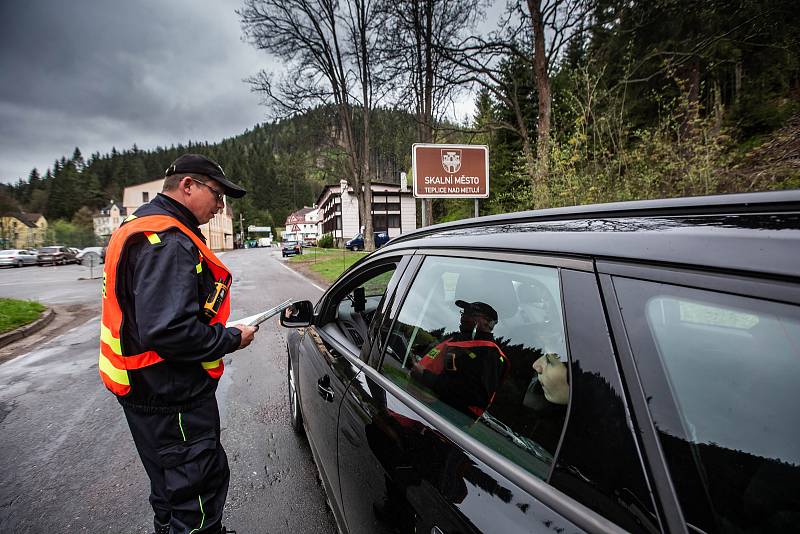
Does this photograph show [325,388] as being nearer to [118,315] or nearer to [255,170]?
[118,315]

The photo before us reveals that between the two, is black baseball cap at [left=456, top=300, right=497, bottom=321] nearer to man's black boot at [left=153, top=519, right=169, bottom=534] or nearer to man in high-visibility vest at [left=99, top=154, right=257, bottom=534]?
man in high-visibility vest at [left=99, top=154, right=257, bottom=534]

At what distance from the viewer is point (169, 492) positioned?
1.67 metres

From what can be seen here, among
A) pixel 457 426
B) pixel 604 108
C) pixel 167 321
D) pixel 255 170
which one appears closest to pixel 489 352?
pixel 457 426

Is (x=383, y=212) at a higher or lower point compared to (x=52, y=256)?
higher

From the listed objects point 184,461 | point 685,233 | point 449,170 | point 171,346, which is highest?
point 449,170

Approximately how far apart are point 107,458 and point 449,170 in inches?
294

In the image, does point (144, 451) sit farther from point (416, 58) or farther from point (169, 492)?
point (416, 58)

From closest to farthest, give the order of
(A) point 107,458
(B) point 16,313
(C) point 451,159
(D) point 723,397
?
1. (D) point 723,397
2. (A) point 107,458
3. (B) point 16,313
4. (C) point 451,159

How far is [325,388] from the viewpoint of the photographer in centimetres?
209

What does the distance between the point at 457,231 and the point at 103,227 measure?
97.5 m

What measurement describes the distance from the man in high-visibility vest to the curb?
25.0 feet

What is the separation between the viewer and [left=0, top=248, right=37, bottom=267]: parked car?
2806 cm

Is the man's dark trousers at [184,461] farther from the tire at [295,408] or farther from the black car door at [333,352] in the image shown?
the tire at [295,408]

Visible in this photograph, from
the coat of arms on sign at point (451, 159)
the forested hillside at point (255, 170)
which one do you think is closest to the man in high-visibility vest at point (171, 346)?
the coat of arms on sign at point (451, 159)
